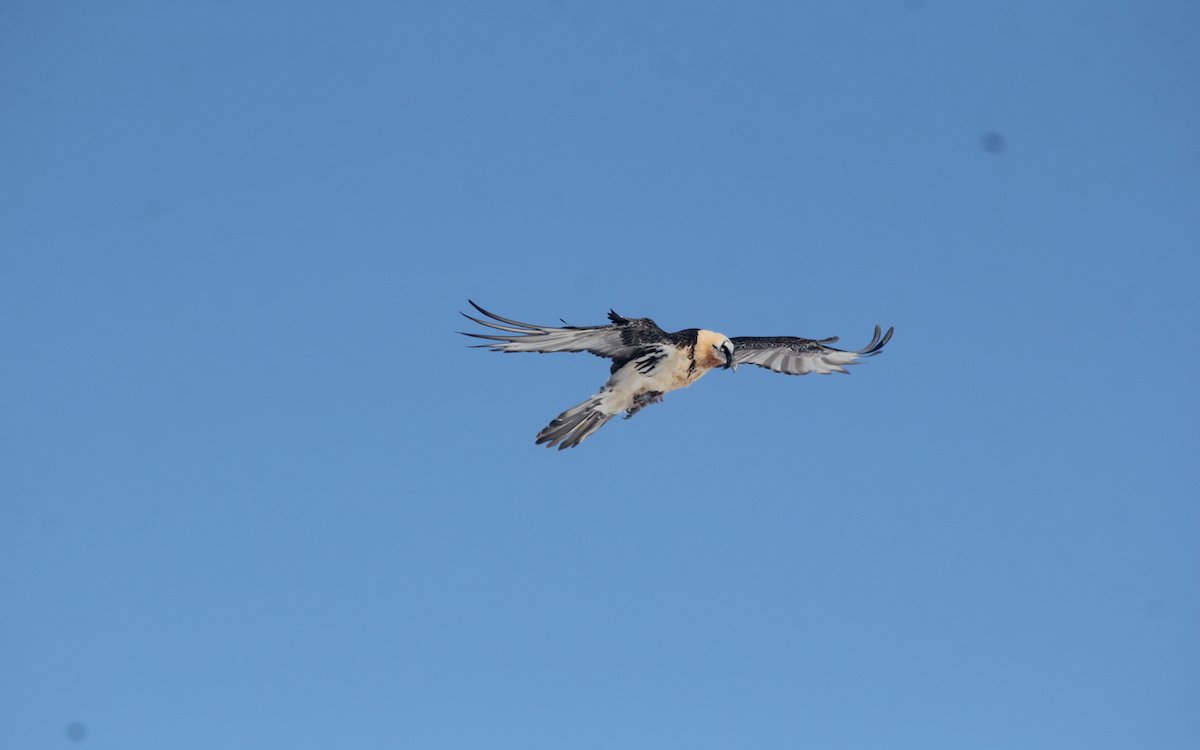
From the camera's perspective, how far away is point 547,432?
25359 mm

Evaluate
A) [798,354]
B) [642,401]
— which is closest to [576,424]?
[642,401]

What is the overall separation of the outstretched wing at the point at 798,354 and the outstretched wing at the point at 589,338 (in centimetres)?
483

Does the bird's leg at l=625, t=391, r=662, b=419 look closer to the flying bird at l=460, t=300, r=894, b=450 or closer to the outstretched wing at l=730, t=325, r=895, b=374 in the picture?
the flying bird at l=460, t=300, r=894, b=450

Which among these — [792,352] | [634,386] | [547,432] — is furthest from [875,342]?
[547,432]

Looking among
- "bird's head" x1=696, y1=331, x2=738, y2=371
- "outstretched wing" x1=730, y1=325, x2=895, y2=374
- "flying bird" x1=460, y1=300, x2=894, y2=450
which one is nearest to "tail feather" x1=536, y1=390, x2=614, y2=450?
"flying bird" x1=460, y1=300, x2=894, y2=450

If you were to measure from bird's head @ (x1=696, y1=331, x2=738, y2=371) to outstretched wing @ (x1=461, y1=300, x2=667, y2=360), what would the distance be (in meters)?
1.23

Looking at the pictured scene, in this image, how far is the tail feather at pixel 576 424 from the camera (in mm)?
25438

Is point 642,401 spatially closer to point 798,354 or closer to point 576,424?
point 576,424

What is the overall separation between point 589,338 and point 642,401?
1.88m

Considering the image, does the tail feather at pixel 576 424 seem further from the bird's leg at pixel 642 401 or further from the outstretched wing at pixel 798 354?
the outstretched wing at pixel 798 354

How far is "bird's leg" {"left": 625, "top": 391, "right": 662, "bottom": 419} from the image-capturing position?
2659 cm

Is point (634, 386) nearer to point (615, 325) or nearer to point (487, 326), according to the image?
point (615, 325)

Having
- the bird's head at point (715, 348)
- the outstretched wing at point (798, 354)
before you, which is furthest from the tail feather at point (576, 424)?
the outstretched wing at point (798, 354)

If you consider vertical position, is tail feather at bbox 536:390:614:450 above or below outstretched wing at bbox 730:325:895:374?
below
